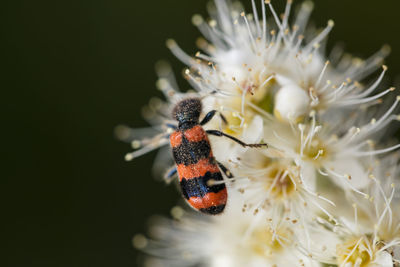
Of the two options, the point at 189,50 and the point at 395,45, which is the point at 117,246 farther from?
the point at 395,45

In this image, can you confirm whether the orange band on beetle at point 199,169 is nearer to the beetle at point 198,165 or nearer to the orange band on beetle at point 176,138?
the beetle at point 198,165

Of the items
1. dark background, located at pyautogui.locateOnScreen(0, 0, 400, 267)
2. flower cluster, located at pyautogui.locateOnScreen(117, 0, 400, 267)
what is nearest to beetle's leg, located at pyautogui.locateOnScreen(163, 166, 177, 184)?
flower cluster, located at pyautogui.locateOnScreen(117, 0, 400, 267)

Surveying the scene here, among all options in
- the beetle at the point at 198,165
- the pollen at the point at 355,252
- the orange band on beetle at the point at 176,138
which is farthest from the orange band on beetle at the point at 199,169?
the pollen at the point at 355,252

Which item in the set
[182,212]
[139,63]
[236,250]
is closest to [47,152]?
[139,63]

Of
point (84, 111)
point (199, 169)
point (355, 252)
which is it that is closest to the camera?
point (355, 252)

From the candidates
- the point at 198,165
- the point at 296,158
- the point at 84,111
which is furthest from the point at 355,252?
the point at 84,111

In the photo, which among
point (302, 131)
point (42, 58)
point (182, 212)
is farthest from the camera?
point (42, 58)

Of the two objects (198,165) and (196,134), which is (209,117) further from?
(198,165)
